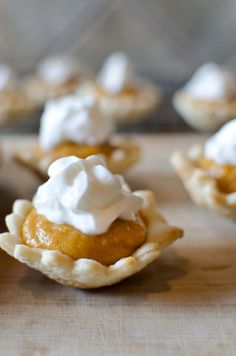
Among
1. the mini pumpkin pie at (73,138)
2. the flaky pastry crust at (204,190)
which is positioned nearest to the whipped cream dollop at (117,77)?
the mini pumpkin pie at (73,138)

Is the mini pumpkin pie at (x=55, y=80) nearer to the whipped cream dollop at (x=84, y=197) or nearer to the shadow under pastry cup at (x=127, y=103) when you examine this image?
the shadow under pastry cup at (x=127, y=103)

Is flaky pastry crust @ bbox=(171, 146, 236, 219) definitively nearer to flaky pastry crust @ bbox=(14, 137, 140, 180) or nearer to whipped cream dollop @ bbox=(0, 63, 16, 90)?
flaky pastry crust @ bbox=(14, 137, 140, 180)

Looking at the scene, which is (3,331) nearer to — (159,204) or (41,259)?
(41,259)

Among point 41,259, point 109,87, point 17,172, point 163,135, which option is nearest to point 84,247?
→ point 41,259

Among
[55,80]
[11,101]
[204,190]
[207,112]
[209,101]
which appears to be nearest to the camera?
[204,190]

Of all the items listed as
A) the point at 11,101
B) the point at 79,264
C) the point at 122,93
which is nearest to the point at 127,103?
the point at 122,93

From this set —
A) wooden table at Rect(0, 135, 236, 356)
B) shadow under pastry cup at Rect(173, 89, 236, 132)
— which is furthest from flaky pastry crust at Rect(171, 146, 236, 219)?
shadow under pastry cup at Rect(173, 89, 236, 132)

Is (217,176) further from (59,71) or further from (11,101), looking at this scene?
(59,71)
